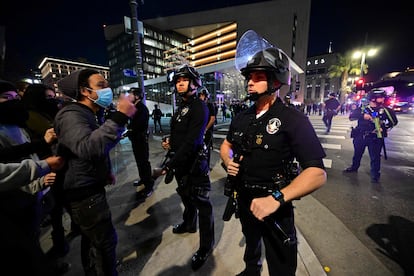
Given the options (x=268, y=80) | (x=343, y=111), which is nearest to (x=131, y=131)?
(x=268, y=80)

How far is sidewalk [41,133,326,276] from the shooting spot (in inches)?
86.4

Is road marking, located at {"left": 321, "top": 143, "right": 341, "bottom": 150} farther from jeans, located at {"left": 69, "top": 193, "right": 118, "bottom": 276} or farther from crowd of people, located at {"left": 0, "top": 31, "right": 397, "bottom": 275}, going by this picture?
jeans, located at {"left": 69, "top": 193, "right": 118, "bottom": 276}

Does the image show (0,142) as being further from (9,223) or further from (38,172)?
(9,223)

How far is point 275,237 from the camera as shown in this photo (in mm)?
1517

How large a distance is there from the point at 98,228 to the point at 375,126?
6009 mm

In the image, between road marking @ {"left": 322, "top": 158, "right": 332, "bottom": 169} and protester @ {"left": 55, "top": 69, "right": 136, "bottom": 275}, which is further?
road marking @ {"left": 322, "top": 158, "right": 332, "bottom": 169}

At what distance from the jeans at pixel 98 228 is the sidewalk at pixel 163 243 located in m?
0.53

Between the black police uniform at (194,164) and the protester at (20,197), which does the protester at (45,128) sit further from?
the black police uniform at (194,164)

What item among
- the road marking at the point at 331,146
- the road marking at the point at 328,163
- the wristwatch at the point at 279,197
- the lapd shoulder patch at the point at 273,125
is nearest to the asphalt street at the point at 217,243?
the wristwatch at the point at 279,197

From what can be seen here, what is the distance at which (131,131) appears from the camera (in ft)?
13.5

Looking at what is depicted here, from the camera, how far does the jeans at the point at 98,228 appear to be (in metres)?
1.68

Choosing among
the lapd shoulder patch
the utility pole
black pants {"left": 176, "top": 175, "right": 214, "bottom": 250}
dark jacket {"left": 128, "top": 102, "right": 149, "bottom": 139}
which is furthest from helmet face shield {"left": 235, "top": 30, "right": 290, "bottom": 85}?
the utility pole

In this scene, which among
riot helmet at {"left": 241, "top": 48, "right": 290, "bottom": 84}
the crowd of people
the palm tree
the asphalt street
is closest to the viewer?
the crowd of people

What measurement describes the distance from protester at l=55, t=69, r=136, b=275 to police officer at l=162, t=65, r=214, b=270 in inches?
31.5
